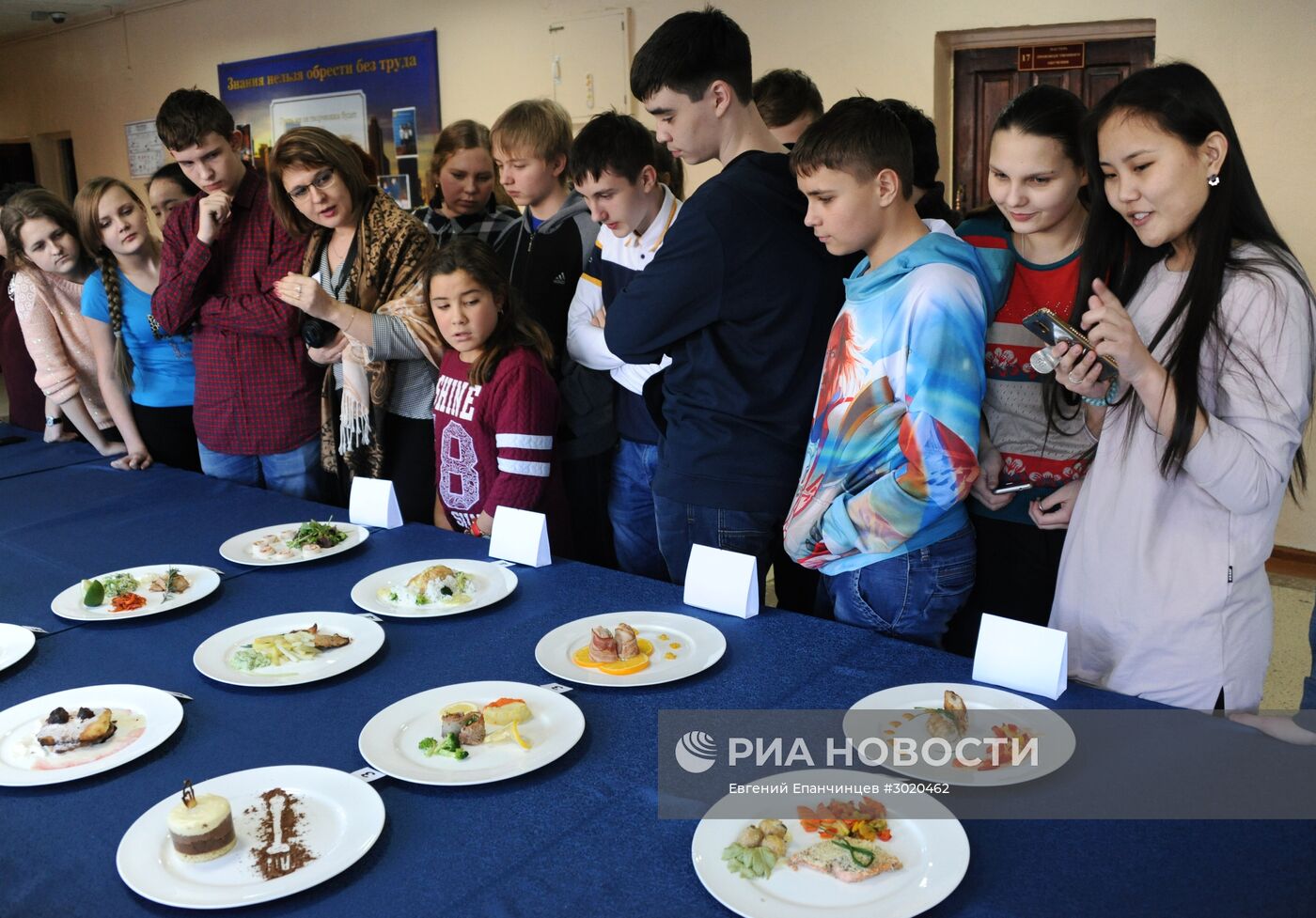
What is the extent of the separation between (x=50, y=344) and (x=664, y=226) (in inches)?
83.6

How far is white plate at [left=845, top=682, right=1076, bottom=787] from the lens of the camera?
1186 millimetres

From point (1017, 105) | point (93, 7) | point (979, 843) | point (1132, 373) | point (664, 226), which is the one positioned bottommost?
point (979, 843)

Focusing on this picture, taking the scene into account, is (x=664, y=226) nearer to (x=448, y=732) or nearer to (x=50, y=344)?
(x=448, y=732)

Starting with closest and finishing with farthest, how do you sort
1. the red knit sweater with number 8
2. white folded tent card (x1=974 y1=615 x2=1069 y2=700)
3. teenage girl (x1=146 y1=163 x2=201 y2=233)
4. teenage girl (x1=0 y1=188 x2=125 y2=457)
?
white folded tent card (x1=974 y1=615 x2=1069 y2=700), the red knit sweater with number 8, teenage girl (x1=0 y1=188 x2=125 y2=457), teenage girl (x1=146 y1=163 x2=201 y2=233)

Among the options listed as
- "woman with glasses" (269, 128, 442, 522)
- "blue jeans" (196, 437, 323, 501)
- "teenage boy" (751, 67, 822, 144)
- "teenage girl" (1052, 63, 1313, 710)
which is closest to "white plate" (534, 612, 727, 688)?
"teenage girl" (1052, 63, 1313, 710)

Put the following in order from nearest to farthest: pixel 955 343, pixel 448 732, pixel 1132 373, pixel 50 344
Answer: pixel 448 732
pixel 1132 373
pixel 955 343
pixel 50 344

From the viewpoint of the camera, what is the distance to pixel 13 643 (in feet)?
5.52

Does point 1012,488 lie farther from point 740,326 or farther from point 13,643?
point 13,643

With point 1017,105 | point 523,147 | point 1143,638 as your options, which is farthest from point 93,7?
point 1143,638

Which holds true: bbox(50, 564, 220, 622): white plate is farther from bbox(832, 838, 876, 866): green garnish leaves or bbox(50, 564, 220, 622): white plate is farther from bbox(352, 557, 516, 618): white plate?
bbox(832, 838, 876, 866): green garnish leaves

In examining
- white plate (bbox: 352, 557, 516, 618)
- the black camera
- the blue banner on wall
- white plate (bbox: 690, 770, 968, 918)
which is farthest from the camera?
the blue banner on wall

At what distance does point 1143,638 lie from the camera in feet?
4.92

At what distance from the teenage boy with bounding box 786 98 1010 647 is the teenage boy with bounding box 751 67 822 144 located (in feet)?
3.80

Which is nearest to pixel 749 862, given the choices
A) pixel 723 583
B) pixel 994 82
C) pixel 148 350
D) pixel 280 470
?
pixel 723 583
